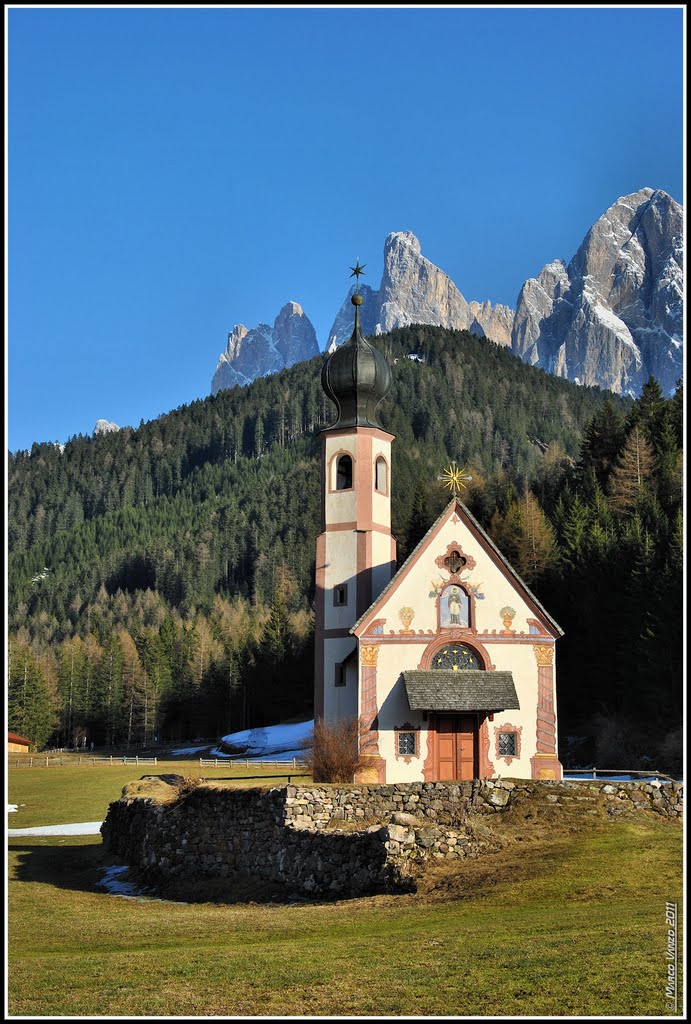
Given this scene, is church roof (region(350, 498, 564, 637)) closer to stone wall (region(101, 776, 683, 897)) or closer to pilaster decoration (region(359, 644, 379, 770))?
pilaster decoration (region(359, 644, 379, 770))

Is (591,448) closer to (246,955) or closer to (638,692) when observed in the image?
(638,692)

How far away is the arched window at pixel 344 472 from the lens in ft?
141

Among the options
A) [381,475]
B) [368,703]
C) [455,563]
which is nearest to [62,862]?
[368,703]

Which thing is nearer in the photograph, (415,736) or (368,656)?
(415,736)

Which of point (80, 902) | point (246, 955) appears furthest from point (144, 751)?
point (246, 955)

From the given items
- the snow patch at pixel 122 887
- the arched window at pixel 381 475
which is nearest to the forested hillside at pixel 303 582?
the arched window at pixel 381 475

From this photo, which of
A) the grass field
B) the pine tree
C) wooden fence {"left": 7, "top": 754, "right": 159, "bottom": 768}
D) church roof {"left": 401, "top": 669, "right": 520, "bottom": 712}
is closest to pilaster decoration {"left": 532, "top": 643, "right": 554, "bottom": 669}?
church roof {"left": 401, "top": 669, "right": 520, "bottom": 712}

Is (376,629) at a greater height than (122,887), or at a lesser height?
greater

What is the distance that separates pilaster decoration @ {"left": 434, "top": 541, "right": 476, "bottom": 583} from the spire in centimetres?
734

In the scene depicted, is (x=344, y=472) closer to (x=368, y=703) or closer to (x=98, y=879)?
(x=368, y=703)

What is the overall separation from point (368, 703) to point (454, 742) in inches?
121

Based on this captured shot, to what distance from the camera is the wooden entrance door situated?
3712cm

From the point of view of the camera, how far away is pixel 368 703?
122 ft

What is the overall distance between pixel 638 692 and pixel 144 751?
55253mm
